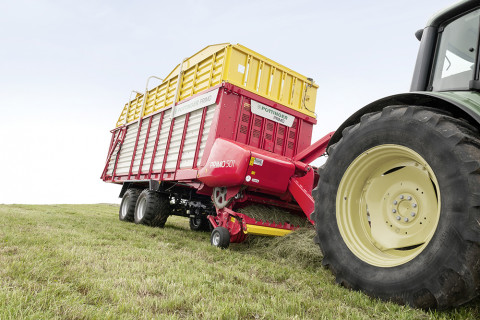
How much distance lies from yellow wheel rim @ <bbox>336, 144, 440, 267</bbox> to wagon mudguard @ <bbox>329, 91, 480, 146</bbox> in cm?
41

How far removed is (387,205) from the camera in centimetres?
266

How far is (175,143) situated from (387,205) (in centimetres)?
523

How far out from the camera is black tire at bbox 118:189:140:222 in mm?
8830

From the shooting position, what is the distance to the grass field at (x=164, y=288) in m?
1.93

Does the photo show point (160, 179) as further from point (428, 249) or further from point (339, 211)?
point (428, 249)

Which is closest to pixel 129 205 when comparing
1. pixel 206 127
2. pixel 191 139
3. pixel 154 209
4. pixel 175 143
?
pixel 154 209

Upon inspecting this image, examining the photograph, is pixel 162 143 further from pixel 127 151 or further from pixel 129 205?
pixel 127 151

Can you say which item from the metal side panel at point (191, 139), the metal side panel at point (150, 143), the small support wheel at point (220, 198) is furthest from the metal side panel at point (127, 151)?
the small support wheel at point (220, 198)

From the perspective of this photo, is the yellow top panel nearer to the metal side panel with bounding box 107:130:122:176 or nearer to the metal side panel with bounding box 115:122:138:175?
the metal side panel with bounding box 115:122:138:175

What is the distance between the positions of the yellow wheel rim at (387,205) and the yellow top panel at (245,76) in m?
3.72

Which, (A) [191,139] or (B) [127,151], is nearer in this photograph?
(A) [191,139]

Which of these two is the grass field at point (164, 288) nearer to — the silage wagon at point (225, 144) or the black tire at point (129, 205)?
the silage wagon at point (225, 144)

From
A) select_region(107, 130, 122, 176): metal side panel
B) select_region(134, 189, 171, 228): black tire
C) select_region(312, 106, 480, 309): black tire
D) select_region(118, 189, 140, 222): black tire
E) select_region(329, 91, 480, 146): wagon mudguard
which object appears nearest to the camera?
select_region(312, 106, 480, 309): black tire

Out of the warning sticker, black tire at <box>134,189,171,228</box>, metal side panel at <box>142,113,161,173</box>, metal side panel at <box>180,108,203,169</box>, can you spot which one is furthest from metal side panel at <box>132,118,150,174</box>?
the warning sticker
